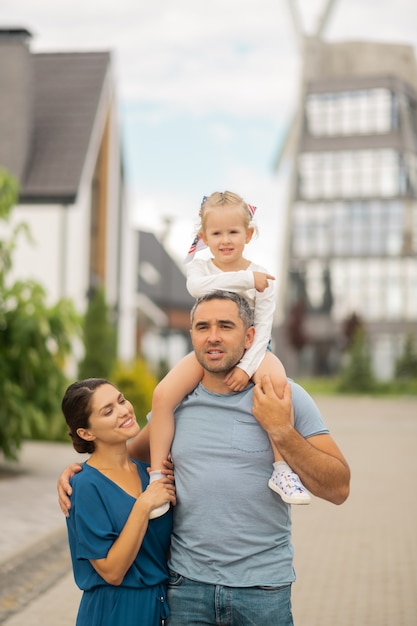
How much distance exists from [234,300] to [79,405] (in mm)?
621

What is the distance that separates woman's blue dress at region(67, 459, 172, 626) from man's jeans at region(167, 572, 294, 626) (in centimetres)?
7

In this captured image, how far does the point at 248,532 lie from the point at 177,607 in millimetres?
336

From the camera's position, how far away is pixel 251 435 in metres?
3.61

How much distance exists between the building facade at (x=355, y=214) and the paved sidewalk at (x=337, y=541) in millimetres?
55066

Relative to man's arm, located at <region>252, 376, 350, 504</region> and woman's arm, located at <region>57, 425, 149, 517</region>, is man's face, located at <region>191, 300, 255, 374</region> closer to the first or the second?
man's arm, located at <region>252, 376, 350, 504</region>

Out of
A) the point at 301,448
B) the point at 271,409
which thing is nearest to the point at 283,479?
the point at 301,448

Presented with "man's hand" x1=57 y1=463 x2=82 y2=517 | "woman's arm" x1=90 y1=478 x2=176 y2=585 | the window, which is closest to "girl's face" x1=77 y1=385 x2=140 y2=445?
"man's hand" x1=57 y1=463 x2=82 y2=517

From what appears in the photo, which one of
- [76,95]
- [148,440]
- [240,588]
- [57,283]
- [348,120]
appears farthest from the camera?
[348,120]

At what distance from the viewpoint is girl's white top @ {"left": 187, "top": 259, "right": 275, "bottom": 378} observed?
375cm

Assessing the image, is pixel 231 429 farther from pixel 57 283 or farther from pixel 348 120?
pixel 348 120

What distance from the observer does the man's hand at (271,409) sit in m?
3.47

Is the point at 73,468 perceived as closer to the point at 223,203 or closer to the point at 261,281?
the point at 261,281

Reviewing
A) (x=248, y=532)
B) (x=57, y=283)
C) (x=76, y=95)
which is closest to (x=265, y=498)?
(x=248, y=532)

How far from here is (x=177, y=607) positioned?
360 cm
